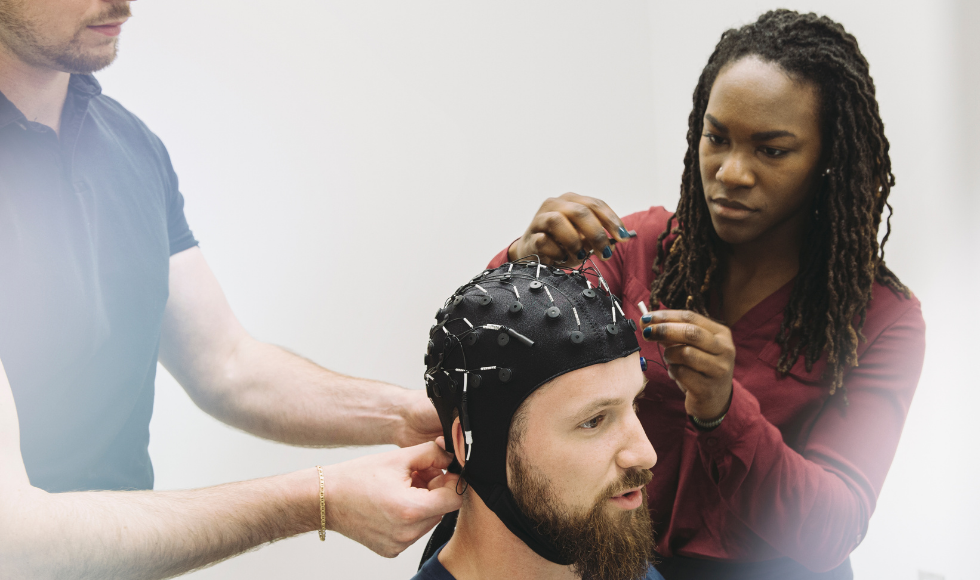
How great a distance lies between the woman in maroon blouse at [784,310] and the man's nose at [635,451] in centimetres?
17

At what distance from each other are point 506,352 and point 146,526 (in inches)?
26.9

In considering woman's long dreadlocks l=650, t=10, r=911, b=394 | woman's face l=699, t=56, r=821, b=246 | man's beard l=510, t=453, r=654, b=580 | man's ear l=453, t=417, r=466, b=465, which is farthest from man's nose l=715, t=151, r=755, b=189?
man's ear l=453, t=417, r=466, b=465

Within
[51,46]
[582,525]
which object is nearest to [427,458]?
[582,525]

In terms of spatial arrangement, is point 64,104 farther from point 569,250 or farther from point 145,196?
point 569,250

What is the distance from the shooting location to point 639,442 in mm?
1327

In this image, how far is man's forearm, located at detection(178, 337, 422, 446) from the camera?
1.79 metres

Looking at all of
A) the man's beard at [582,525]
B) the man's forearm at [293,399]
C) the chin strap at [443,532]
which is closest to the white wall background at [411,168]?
the man's forearm at [293,399]

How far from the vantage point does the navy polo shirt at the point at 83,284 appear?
4.67 ft

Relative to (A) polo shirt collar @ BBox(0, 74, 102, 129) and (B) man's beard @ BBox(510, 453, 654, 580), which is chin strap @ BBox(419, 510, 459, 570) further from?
(A) polo shirt collar @ BBox(0, 74, 102, 129)

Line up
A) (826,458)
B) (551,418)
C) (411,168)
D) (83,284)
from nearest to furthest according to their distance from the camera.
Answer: (551,418) < (83,284) < (826,458) < (411,168)

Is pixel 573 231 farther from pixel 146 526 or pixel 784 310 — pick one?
pixel 146 526

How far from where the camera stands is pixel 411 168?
2.44 metres

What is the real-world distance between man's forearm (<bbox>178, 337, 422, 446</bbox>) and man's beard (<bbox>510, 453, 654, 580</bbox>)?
0.54m

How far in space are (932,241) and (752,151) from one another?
4.09 ft
